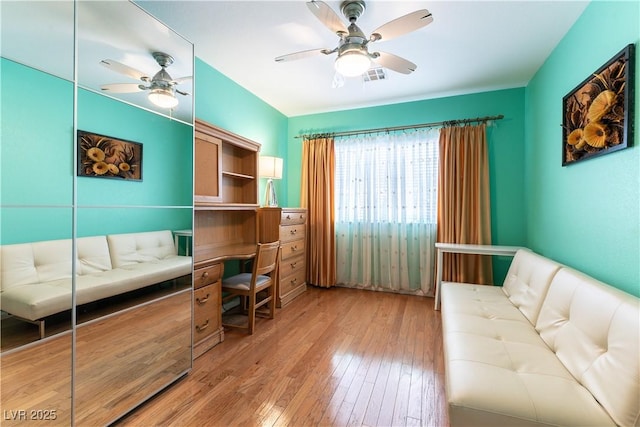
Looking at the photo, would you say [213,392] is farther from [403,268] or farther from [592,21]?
[592,21]

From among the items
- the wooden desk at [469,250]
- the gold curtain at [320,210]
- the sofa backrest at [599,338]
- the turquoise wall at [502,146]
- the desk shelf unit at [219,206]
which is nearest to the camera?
the sofa backrest at [599,338]

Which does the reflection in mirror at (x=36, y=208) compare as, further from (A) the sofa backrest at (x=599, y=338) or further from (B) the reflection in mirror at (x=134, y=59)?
(A) the sofa backrest at (x=599, y=338)

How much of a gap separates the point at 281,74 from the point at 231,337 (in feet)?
8.90

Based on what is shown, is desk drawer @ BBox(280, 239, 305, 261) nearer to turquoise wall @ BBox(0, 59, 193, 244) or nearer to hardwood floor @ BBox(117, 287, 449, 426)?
hardwood floor @ BBox(117, 287, 449, 426)

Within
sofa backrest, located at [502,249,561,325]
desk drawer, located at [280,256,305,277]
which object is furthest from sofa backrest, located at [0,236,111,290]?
sofa backrest, located at [502,249,561,325]

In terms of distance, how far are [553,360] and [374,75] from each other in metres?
2.82

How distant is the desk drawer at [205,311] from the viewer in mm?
2072

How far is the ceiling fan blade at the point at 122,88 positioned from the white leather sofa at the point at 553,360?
225 cm

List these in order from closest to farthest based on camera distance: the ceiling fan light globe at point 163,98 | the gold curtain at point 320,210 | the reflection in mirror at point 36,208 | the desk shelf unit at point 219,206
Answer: the reflection in mirror at point 36,208, the ceiling fan light globe at point 163,98, the desk shelf unit at point 219,206, the gold curtain at point 320,210

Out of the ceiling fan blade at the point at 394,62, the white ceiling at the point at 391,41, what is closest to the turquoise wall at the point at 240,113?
the white ceiling at the point at 391,41

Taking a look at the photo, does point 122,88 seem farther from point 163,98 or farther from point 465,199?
point 465,199

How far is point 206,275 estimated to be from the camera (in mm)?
2150

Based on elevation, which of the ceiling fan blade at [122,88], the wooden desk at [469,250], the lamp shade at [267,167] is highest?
the ceiling fan blade at [122,88]

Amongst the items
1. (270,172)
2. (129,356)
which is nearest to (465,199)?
(270,172)
